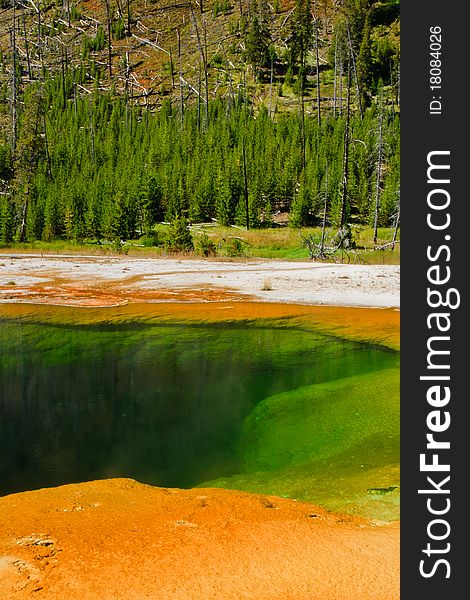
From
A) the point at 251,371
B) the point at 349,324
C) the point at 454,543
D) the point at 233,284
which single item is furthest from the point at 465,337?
the point at 233,284

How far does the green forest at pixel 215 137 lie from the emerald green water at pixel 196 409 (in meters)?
28.1

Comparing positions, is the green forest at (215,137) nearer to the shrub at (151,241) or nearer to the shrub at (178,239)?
the shrub at (151,241)

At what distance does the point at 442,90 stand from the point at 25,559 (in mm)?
4510

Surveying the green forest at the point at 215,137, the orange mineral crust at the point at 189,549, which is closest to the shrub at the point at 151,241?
the green forest at the point at 215,137

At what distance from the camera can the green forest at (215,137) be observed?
52.1m

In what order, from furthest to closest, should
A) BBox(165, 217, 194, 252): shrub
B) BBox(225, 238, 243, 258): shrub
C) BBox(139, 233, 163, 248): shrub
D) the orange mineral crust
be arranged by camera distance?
1. BBox(139, 233, 163, 248): shrub
2. BBox(165, 217, 194, 252): shrub
3. BBox(225, 238, 243, 258): shrub
4. the orange mineral crust

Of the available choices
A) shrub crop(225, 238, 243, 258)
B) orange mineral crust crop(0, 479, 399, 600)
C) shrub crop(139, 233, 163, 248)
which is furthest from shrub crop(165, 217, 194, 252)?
orange mineral crust crop(0, 479, 399, 600)

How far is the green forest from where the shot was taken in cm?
5212

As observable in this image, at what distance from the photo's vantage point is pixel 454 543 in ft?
9.96

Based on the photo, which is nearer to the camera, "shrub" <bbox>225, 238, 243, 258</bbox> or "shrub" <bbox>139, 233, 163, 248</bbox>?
"shrub" <bbox>225, 238, 243, 258</bbox>

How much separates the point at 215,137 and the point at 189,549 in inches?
2594

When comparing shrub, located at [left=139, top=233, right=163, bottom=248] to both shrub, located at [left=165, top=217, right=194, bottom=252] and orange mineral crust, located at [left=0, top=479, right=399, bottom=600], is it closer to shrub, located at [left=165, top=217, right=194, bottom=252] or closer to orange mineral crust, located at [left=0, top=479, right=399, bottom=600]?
shrub, located at [left=165, top=217, right=194, bottom=252]

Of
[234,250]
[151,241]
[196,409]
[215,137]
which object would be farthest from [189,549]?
[215,137]

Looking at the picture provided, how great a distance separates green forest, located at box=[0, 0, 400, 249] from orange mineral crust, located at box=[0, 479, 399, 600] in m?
35.3
